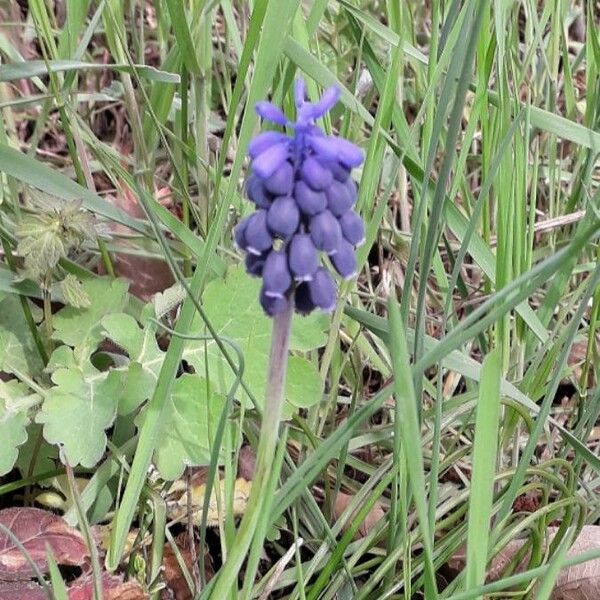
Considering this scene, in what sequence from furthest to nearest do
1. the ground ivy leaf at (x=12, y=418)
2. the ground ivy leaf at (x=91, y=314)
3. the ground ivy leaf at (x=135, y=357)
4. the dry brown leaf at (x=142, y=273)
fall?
the dry brown leaf at (x=142, y=273)
the ground ivy leaf at (x=91, y=314)
the ground ivy leaf at (x=135, y=357)
the ground ivy leaf at (x=12, y=418)

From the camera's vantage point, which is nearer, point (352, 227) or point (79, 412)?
point (352, 227)

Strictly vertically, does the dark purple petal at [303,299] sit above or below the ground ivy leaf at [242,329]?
above

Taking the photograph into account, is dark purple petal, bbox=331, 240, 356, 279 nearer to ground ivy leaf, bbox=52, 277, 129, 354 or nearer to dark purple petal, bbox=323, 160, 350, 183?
dark purple petal, bbox=323, 160, 350, 183

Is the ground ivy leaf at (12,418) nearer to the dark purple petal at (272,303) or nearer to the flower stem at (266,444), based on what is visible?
the flower stem at (266,444)

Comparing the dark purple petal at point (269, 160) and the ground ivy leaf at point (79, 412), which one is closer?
the dark purple petal at point (269, 160)

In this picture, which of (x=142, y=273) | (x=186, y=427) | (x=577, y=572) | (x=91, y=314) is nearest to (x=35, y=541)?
(x=186, y=427)

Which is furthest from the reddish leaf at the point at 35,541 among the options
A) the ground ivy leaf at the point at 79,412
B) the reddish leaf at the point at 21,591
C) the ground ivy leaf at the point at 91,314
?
the ground ivy leaf at the point at 91,314

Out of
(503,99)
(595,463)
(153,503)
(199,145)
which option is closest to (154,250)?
(199,145)

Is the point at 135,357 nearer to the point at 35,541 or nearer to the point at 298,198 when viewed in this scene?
the point at 35,541
